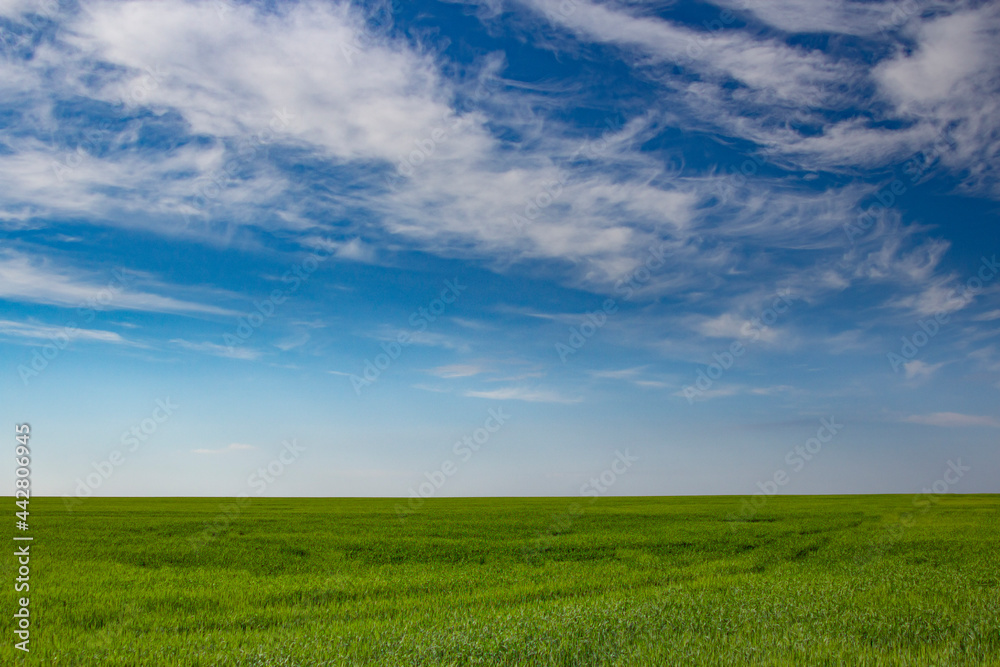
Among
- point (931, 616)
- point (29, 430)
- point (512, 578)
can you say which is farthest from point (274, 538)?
Result: point (931, 616)

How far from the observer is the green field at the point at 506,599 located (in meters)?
9.52

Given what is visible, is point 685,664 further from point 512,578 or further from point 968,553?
point 968,553

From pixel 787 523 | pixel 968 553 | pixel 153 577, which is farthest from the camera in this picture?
pixel 787 523

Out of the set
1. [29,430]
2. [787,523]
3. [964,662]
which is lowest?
[787,523]

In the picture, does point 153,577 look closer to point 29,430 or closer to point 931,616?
point 29,430

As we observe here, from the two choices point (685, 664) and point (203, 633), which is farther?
point (203, 633)

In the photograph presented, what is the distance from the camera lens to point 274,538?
87.4 feet

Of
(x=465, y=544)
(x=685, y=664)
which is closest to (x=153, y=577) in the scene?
(x=465, y=544)

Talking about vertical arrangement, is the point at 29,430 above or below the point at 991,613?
above

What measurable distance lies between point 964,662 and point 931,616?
336 cm

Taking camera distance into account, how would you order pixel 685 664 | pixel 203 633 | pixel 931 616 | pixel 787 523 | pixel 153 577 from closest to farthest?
pixel 685 664 → pixel 203 633 → pixel 931 616 → pixel 153 577 → pixel 787 523

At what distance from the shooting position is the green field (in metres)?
9.52

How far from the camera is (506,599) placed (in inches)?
571

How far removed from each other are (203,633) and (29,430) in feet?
19.4
